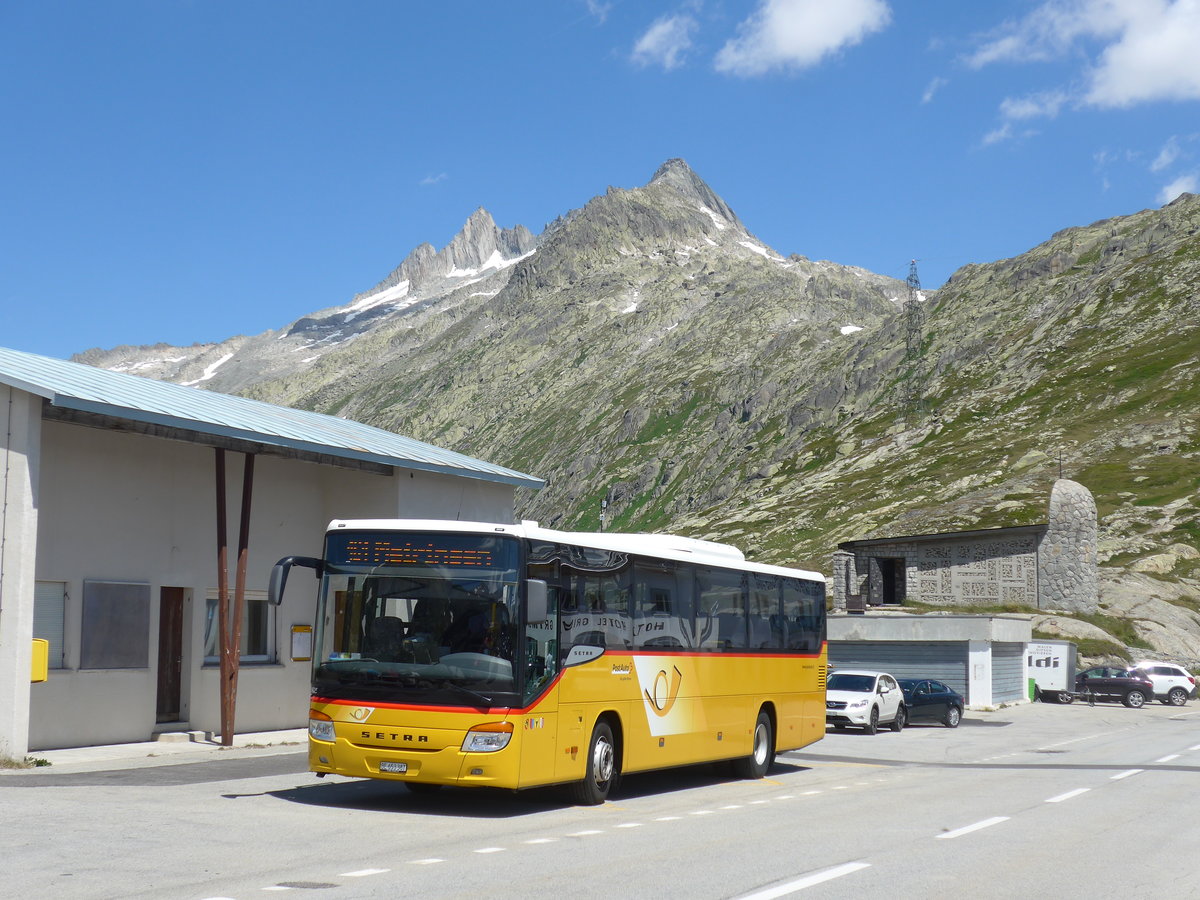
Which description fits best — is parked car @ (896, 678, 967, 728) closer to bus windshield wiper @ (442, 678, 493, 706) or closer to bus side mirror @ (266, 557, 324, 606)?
bus windshield wiper @ (442, 678, 493, 706)

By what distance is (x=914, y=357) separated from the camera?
161m

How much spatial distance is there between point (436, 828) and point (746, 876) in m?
3.75

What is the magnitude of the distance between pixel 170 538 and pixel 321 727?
9648 mm

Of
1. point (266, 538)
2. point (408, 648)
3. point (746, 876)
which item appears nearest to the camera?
point (746, 876)

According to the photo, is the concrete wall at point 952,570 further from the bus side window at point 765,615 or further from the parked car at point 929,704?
the bus side window at point 765,615

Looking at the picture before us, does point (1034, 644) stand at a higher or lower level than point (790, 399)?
lower

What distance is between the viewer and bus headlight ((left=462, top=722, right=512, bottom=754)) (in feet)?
41.2

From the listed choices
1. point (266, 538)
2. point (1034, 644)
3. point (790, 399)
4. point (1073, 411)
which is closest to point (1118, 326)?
point (1073, 411)

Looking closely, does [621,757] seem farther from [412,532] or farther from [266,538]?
[266,538]

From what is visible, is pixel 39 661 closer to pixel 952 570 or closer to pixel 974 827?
pixel 974 827

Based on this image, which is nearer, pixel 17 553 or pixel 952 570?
pixel 17 553

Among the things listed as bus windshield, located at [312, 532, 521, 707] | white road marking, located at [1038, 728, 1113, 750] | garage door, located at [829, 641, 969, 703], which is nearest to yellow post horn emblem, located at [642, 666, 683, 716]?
bus windshield, located at [312, 532, 521, 707]

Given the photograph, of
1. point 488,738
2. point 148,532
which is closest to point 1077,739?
point 148,532

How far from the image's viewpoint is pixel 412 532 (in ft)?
44.1
